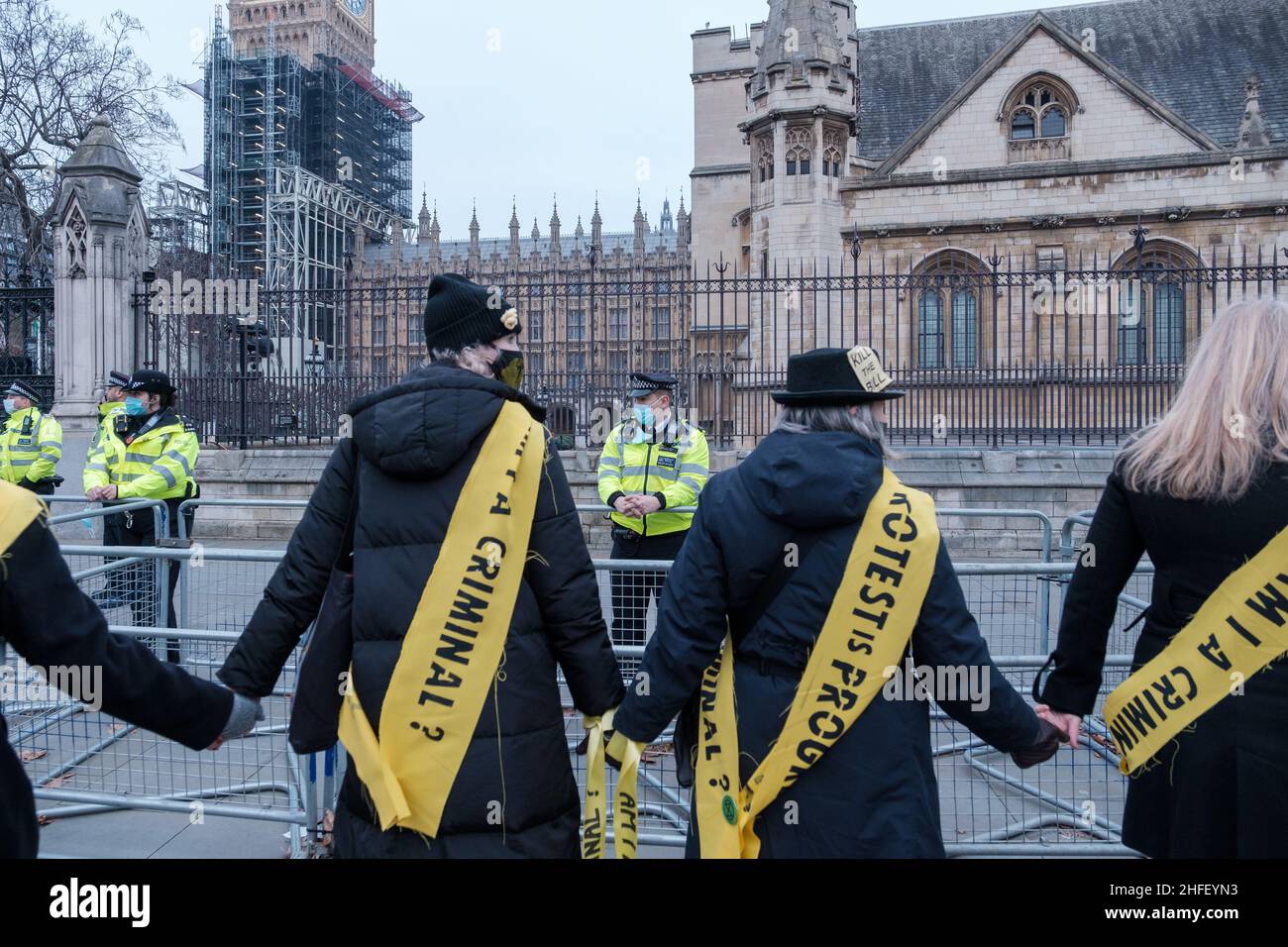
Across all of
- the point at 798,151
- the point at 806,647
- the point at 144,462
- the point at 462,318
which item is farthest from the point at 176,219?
the point at 806,647

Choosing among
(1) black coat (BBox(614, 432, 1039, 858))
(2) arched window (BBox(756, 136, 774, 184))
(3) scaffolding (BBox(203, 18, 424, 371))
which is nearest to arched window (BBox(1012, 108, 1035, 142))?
(2) arched window (BBox(756, 136, 774, 184))

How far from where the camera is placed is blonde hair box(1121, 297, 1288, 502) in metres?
2.14

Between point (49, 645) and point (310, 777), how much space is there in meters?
1.63

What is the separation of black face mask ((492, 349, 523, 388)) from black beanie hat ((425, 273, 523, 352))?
55 millimetres

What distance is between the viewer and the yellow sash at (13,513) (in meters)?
1.83

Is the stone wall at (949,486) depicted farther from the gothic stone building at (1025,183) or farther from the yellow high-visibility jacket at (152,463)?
the yellow high-visibility jacket at (152,463)

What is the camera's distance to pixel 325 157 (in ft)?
172

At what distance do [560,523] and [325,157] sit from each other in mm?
55926

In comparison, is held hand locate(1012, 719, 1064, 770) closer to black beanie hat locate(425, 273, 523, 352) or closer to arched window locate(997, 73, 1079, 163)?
black beanie hat locate(425, 273, 523, 352)

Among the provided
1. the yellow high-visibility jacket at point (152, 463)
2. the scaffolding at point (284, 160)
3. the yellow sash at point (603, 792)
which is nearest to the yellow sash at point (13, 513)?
the yellow sash at point (603, 792)

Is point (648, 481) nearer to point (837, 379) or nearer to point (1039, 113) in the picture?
point (837, 379)

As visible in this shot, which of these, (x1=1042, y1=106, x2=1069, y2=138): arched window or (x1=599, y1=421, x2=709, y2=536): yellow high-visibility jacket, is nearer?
(x1=599, y1=421, x2=709, y2=536): yellow high-visibility jacket

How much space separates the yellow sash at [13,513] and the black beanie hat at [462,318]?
3.31 feet
